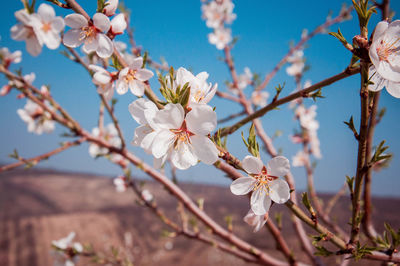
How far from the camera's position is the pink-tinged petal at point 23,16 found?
0.83 m

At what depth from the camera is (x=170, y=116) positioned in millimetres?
583

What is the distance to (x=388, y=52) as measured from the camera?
63 centimetres

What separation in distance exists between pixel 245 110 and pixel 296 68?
1.13 m

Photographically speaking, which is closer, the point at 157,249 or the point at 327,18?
the point at 327,18

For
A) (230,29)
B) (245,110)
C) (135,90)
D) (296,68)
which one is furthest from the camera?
(230,29)

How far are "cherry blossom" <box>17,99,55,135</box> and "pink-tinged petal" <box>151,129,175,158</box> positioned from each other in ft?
5.35

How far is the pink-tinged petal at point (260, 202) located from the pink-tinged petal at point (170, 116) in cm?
31

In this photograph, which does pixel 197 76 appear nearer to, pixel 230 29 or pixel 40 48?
pixel 40 48

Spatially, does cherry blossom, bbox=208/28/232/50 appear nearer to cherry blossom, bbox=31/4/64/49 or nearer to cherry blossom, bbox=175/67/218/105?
cherry blossom, bbox=31/4/64/49

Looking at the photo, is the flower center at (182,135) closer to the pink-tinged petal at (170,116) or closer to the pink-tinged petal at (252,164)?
the pink-tinged petal at (170,116)

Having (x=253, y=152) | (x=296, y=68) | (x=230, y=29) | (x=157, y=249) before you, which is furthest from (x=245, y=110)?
(x=157, y=249)

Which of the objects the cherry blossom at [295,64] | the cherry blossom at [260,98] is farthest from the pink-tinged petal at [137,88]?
the cherry blossom at [260,98]

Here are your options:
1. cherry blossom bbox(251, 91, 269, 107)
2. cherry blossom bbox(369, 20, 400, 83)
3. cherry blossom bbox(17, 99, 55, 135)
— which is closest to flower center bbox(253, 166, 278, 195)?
cherry blossom bbox(369, 20, 400, 83)

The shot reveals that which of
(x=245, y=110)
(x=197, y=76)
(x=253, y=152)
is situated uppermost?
(x=245, y=110)
